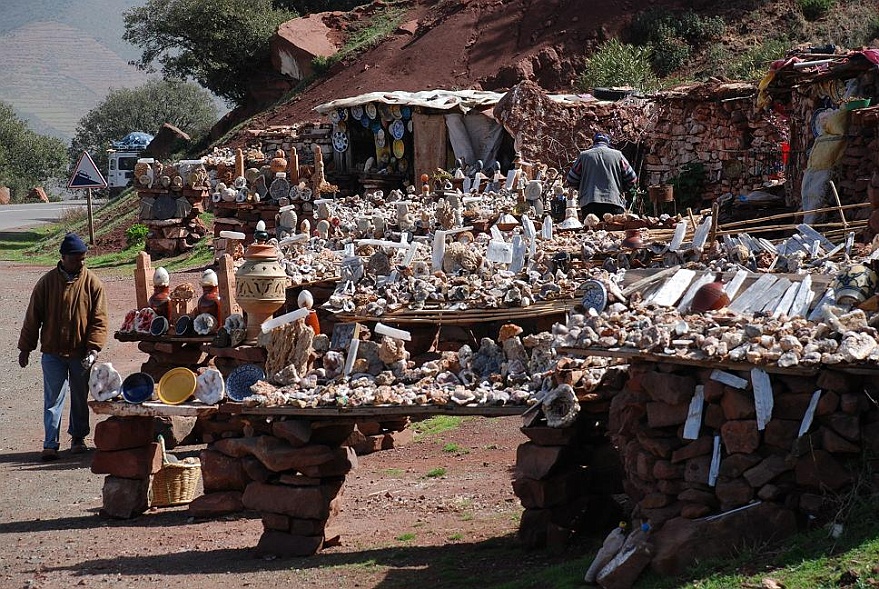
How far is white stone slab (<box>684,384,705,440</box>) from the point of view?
6.51 m

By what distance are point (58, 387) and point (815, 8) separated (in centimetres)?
2404

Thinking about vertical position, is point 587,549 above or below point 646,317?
below

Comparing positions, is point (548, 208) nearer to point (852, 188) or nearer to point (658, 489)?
point (852, 188)

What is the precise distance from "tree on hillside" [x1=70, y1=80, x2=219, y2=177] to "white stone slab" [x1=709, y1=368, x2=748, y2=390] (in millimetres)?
55996

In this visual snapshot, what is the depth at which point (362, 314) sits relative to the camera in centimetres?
1080

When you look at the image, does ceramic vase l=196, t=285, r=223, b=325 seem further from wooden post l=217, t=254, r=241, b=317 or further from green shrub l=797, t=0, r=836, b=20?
green shrub l=797, t=0, r=836, b=20

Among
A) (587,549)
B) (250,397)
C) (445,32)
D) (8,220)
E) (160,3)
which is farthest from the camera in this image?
(160,3)

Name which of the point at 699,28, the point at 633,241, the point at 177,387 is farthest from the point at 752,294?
the point at 699,28

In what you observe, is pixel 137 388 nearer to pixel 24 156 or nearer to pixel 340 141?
pixel 340 141

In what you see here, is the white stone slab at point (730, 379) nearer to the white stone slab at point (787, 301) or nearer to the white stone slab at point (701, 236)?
the white stone slab at point (787, 301)

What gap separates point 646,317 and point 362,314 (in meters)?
4.15

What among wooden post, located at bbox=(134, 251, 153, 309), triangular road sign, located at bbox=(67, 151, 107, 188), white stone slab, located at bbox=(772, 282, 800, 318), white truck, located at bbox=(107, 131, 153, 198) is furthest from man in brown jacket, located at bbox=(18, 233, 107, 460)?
white truck, located at bbox=(107, 131, 153, 198)

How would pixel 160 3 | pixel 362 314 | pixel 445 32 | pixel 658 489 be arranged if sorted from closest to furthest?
pixel 658 489 → pixel 362 314 → pixel 445 32 → pixel 160 3

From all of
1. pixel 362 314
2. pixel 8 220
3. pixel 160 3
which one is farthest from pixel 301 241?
pixel 160 3
